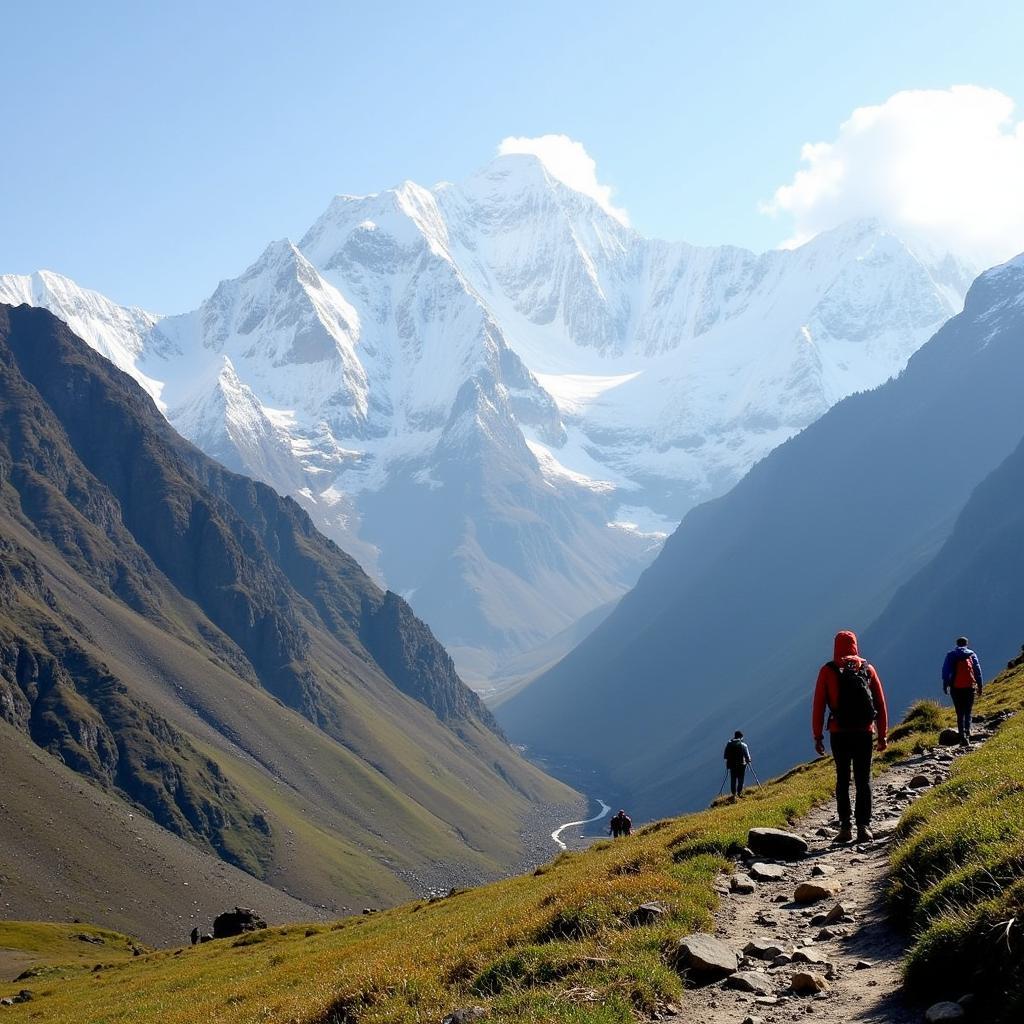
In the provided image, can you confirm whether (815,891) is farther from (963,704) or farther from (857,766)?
(963,704)

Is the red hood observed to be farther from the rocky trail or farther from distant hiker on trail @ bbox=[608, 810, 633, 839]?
distant hiker on trail @ bbox=[608, 810, 633, 839]

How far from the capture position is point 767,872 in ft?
71.3

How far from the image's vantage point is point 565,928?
19.0 m

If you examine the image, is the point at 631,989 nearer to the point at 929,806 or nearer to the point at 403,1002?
the point at 403,1002

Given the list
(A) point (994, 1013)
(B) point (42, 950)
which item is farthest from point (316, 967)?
(B) point (42, 950)

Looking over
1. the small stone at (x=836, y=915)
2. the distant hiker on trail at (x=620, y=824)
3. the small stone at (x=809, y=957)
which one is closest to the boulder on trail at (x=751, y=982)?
the small stone at (x=809, y=957)

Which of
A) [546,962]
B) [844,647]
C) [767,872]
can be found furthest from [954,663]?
[546,962]

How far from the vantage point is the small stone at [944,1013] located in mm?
12594

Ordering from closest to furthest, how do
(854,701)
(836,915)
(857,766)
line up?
1. (836,915)
2. (854,701)
3. (857,766)

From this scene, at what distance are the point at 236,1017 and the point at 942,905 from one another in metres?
16.0

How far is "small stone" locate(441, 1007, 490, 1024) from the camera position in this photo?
15.3 m

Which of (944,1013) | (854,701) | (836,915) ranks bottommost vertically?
(944,1013)

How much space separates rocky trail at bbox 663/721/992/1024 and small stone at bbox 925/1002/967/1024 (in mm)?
17

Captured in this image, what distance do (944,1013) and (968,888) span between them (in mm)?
2742
